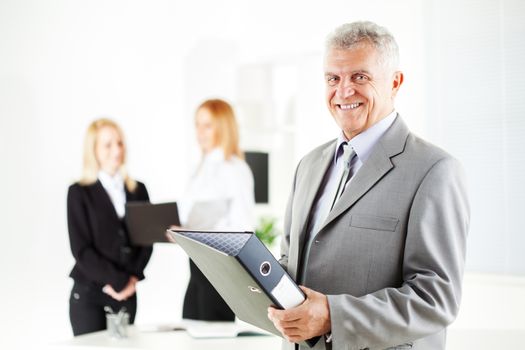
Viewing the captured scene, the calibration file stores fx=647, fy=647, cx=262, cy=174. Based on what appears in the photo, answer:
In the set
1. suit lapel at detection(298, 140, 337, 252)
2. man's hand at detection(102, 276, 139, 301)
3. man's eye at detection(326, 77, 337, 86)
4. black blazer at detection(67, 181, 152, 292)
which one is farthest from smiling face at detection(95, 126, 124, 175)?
man's eye at detection(326, 77, 337, 86)

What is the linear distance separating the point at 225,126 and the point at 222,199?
20.0 inches

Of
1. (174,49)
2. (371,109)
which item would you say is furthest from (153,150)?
(371,109)

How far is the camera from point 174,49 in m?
4.63

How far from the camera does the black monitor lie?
4.27 meters

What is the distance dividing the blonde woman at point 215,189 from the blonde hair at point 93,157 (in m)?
0.41

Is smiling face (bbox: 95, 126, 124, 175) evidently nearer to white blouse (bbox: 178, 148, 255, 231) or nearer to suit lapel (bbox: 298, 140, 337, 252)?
white blouse (bbox: 178, 148, 255, 231)

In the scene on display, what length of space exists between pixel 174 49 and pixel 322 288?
334 centimetres

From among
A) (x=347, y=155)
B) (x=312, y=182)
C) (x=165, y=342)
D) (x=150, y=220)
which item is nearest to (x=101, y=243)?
(x=150, y=220)

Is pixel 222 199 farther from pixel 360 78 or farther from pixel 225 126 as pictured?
pixel 360 78

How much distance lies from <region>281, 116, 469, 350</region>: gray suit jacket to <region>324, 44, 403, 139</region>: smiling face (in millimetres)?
72

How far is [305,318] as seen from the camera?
143cm

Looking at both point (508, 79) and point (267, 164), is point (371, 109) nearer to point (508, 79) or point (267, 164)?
point (508, 79)

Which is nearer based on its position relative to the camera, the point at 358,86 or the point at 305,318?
the point at 305,318

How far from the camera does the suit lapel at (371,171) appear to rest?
1.57 meters
